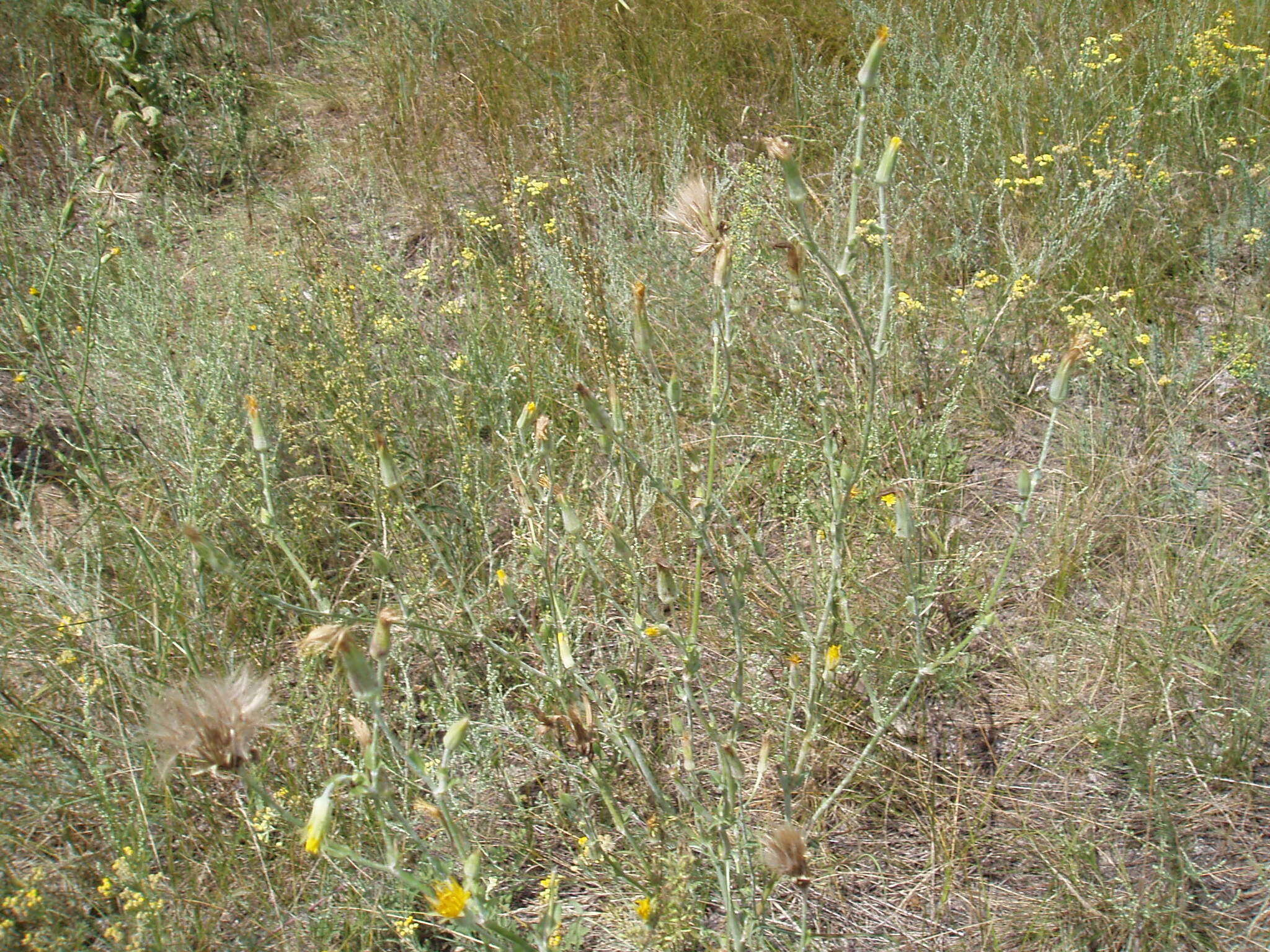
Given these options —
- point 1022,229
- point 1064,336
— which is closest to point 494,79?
point 1022,229

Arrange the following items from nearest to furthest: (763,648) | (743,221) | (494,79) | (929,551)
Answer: (763,648) → (929,551) → (743,221) → (494,79)

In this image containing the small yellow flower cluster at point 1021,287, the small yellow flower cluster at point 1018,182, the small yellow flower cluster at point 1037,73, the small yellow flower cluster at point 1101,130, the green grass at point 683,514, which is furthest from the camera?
the small yellow flower cluster at point 1037,73

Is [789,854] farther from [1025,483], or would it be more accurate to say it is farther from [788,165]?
[788,165]

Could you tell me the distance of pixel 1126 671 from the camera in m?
1.89

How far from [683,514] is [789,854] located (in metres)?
0.53

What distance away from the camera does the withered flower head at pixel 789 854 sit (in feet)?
3.99

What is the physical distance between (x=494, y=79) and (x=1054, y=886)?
12.4 ft

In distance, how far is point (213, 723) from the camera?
1.15 meters

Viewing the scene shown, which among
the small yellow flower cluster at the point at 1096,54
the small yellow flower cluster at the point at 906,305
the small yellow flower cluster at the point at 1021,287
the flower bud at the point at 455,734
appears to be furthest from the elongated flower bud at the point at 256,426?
the small yellow flower cluster at the point at 1096,54

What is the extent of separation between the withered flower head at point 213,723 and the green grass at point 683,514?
68mm

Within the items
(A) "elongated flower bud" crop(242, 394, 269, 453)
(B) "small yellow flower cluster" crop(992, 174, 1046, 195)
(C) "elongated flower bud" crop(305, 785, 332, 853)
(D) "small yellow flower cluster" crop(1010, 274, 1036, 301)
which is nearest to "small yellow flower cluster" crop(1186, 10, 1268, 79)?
(B) "small yellow flower cluster" crop(992, 174, 1046, 195)

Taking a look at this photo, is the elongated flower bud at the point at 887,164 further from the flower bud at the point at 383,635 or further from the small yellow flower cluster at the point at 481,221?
the small yellow flower cluster at the point at 481,221

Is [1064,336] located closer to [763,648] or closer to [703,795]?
[763,648]

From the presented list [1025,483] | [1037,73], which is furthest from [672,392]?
[1037,73]
